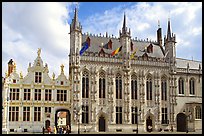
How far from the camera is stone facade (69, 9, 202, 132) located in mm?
51344

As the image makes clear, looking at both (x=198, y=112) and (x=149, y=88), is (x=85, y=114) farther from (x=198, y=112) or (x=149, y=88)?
(x=198, y=112)

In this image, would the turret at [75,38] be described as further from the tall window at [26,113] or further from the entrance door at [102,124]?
the entrance door at [102,124]

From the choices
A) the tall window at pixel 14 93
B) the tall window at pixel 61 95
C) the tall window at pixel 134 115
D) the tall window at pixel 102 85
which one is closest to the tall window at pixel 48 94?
the tall window at pixel 61 95

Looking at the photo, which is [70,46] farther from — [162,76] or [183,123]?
[183,123]

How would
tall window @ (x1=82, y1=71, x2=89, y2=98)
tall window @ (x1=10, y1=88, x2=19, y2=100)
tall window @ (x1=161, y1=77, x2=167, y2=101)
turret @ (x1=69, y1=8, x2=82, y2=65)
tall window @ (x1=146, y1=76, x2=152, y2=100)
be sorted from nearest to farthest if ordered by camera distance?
tall window @ (x1=10, y1=88, x2=19, y2=100) → tall window @ (x1=82, y1=71, x2=89, y2=98) → turret @ (x1=69, y1=8, x2=82, y2=65) → tall window @ (x1=146, y1=76, x2=152, y2=100) → tall window @ (x1=161, y1=77, x2=167, y2=101)

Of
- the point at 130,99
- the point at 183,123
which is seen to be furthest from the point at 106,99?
the point at 183,123

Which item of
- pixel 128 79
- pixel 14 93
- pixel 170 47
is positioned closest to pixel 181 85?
pixel 170 47

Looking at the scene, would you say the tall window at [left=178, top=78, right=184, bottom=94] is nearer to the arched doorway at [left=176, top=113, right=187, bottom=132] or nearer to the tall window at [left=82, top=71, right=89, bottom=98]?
the arched doorway at [left=176, top=113, right=187, bottom=132]

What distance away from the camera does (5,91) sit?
159 feet

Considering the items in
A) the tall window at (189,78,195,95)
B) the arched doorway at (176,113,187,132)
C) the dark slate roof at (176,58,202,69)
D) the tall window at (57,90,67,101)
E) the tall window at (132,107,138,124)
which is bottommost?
the arched doorway at (176,113,187,132)

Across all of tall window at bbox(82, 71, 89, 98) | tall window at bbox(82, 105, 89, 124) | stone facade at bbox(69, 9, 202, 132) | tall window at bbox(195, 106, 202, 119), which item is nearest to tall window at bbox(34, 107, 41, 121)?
stone facade at bbox(69, 9, 202, 132)

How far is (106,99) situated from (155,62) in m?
11.8

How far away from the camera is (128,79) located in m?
53.9

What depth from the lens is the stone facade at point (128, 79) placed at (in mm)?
51344
